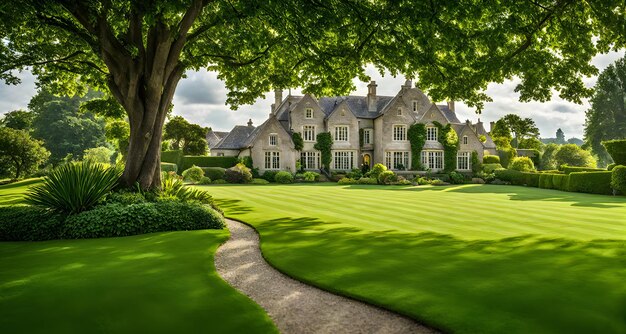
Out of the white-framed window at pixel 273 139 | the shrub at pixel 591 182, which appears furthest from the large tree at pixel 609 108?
the white-framed window at pixel 273 139

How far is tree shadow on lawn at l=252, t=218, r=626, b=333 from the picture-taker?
5.10 metres

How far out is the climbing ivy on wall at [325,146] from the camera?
47.2m

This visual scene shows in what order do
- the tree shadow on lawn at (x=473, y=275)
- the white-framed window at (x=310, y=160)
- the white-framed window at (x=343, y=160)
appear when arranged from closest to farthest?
the tree shadow on lawn at (x=473, y=275), the white-framed window at (x=310, y=160), the white-framed window at (x=343, y=160)

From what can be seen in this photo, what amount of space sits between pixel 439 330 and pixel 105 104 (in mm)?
21072

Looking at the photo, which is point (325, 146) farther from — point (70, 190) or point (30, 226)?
point (30, 226)

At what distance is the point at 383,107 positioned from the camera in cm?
5072

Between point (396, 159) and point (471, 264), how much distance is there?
4172 cm

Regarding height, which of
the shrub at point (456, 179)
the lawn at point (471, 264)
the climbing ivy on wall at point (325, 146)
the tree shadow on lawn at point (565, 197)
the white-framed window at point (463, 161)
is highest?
the climbing ivy on wall at point (325, 146)

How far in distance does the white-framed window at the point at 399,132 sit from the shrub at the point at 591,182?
20385 millimetres

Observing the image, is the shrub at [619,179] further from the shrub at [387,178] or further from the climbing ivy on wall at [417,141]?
the climbing ivy on wall at [417,141]

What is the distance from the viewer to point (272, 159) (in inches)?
1784

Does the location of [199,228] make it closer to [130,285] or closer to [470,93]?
[130,285]

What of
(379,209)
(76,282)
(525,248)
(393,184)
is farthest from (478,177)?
(76,282)

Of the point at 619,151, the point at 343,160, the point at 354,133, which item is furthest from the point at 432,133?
the point at 619,151
